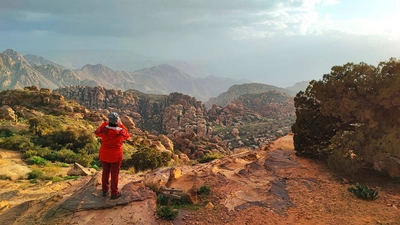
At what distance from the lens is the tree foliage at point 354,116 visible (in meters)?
11.6

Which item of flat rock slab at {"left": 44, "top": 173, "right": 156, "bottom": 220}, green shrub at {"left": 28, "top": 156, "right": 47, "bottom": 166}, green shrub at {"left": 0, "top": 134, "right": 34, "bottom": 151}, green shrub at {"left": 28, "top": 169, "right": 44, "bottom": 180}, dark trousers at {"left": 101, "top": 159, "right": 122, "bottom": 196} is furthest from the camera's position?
green shrub at {"left": 0, "top": 134, "right": 34, "bottom": 151}

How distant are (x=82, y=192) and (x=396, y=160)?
12.7m

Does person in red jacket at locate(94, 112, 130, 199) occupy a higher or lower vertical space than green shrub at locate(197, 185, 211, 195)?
higher

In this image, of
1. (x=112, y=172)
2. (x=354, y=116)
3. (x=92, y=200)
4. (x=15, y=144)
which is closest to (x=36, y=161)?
(x=15, y=144)

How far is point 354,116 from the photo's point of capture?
13453 millimetres

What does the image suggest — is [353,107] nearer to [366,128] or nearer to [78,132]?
[366,128]

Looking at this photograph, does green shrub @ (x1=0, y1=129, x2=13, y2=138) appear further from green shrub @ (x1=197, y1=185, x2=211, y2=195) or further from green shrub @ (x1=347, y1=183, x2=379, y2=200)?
green shrub @ (x1=347, y1=183, x2=379, y2=200)

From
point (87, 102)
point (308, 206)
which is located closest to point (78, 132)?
point (308, 206)

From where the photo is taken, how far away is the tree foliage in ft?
38.0

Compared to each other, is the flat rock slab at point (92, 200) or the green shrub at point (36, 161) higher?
the flat rock slab at point (92, 200)

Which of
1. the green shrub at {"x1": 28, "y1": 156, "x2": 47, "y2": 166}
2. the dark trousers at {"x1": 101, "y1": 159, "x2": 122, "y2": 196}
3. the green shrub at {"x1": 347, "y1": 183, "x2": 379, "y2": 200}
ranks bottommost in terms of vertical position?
the green shrub at {"x1": 28, "y1": 156, "x2": 47, "y2": 166}

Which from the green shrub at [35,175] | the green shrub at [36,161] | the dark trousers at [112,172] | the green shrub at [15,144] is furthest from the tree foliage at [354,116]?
the green shrub at [15,144]

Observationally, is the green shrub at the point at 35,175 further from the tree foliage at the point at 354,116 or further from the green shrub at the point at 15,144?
the tree foliage at the point at 354,116

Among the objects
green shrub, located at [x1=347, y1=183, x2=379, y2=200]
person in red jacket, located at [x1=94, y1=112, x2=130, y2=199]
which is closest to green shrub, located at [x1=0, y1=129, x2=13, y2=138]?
person in red jacket, located at [x1=94, y1=112, x2=130, y2=199]
